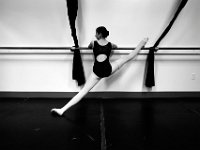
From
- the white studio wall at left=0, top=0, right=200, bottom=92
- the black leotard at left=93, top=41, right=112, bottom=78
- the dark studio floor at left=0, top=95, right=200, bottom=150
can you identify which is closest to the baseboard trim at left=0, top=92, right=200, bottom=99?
the white studio wall at left=0, top=0, right=200, bottom=92

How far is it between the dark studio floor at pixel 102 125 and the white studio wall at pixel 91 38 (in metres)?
0.41

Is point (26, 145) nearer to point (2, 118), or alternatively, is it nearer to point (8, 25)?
point (2, 118)

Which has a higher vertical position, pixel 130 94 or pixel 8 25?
pixel 8 25

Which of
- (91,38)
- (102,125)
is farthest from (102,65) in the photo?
(91,38)

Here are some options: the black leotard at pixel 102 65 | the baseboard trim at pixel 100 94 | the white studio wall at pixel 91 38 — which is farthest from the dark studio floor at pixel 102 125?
the black leotard at pixel 102 65

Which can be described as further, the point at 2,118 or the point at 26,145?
the point at 2,118

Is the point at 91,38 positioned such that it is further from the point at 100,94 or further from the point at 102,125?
the point at 102,125

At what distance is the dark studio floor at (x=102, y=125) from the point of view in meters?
1.57

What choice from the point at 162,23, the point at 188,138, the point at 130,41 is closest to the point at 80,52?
the point at 130,41

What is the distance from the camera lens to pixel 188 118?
2283 millimetres

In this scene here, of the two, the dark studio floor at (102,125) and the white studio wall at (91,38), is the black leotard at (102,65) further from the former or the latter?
the white studio wall at (91,38)

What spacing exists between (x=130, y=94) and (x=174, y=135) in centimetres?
167

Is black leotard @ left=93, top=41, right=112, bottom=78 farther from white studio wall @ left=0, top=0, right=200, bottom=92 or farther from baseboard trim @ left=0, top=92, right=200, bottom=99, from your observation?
baseboard trim @ left=0, top=92, right=200, bottom=99

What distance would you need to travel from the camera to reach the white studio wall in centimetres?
322
